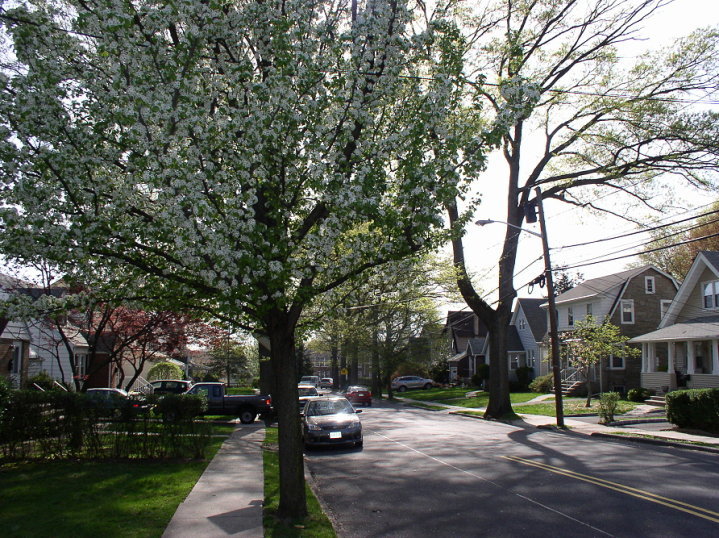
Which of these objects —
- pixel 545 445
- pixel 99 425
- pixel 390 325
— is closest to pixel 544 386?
pixel 390 325

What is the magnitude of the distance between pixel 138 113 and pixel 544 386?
37759 mm

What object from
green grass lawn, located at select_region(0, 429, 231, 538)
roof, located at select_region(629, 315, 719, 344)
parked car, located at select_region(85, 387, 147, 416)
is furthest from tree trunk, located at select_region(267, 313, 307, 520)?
roof, located at select_region(629, 315, 719, 344)

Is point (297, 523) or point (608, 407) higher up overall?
point (297, 523)

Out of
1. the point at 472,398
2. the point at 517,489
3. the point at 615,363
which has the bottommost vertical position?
the point at 472,398

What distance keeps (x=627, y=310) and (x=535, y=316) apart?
12.4m

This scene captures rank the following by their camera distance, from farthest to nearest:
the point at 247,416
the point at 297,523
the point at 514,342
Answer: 1. the point at 514,342
2. the point at 247,416
3. the point at 297,523

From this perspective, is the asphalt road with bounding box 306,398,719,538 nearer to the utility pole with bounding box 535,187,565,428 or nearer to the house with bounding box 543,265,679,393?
the utility pole with bounding box 535,187,565,428

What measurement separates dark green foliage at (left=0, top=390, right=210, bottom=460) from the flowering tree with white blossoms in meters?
4.72

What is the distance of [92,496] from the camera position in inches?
366

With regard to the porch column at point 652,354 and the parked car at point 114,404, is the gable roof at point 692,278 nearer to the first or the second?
the porch column at point 652,354

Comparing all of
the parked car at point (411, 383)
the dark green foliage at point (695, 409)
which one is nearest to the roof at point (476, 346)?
the parked car at point (411, 383)

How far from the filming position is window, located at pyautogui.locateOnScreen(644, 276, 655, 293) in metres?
37.6

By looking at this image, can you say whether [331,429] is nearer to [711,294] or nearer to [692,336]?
[692,336]

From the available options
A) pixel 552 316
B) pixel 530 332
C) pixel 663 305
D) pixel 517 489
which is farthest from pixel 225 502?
pixel 530 332
